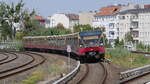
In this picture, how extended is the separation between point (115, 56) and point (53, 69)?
13.2 metres

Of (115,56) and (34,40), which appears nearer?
(115,56)

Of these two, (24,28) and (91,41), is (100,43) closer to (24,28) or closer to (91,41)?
(91,41)

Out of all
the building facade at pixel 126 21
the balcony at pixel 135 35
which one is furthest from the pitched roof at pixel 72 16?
the balcony at pixel 135 35

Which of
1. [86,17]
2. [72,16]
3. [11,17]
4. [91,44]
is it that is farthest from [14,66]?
[72,16]

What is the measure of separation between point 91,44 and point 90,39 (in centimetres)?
51

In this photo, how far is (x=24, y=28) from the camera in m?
91.2

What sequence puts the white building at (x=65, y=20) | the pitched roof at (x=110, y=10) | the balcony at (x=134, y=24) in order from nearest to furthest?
the balcony at (x=134, y=24), the pitched roof at (x=110, y=10), the white building at (x=65, y=20)

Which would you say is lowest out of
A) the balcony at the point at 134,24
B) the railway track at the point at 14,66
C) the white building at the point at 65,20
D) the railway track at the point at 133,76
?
the railway track at the point at 14,66

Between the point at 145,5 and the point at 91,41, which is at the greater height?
the point at 145,5

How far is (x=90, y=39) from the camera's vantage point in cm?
2956

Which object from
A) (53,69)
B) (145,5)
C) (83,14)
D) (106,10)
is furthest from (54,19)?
(53,69)

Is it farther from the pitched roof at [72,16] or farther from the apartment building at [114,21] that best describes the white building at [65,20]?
the apartment building at [114,21]

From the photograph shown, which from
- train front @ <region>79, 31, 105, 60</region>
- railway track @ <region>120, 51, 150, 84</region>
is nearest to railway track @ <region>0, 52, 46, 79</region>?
train front @ <region>79, 31, 105, 60</region>

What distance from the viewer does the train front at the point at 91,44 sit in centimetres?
2948
